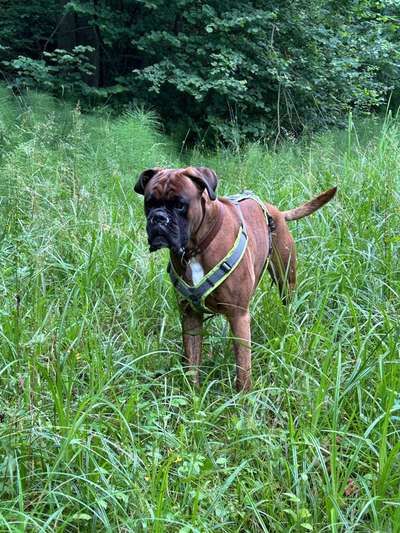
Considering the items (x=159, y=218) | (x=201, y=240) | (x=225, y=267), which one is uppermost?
(x=159, y=218)

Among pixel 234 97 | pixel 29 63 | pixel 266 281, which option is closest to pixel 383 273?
pixel 266 281

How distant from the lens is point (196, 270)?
3129 mm

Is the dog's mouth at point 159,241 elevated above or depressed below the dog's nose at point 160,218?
below

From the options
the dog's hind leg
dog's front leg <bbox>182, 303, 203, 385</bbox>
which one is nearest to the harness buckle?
dog's front leg <bbox>182, 303, 203, 385</bbox>

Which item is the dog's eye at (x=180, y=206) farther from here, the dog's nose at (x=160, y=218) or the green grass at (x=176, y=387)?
the green grass at (x=176, y=387)

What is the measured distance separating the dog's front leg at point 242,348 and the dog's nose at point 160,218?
2.17 feet

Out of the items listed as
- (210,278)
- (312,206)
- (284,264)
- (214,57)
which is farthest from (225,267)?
(214,57)

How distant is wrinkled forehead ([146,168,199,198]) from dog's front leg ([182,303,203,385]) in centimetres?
67

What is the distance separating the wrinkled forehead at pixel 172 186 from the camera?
2.92 meters

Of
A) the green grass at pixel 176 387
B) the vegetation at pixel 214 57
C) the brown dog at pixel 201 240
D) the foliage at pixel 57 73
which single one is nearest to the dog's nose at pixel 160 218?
the brown dog at pixel 201 240

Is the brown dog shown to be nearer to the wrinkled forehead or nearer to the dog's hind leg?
the wrinkled forehead

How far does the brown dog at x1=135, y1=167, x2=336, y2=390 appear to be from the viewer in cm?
293

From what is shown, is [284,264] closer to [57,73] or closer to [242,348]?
[242,348]

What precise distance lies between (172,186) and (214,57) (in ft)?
20.6
